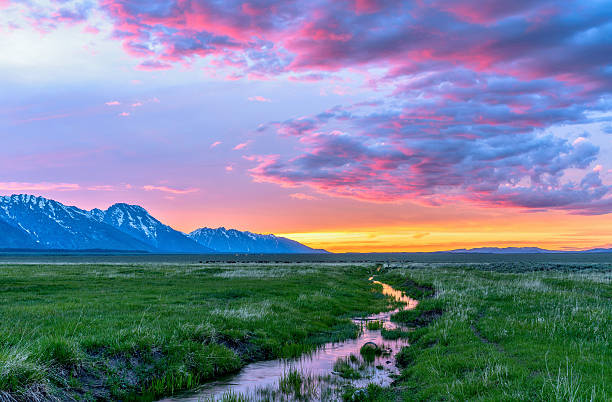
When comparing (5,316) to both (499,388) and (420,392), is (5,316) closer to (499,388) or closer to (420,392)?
(420,392)

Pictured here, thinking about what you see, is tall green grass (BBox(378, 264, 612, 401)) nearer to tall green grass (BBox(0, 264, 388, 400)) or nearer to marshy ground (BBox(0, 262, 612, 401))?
marshy ground (BBox(0, 262, 612, 401))

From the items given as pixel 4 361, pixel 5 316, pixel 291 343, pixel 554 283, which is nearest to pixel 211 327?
pixel 291 343

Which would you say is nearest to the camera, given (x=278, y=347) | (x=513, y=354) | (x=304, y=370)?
(x=513, y=354)

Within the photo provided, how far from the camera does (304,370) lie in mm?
16797

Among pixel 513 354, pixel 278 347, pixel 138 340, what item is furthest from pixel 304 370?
pixel 513 354

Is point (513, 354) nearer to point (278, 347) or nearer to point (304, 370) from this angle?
point (304, 370)

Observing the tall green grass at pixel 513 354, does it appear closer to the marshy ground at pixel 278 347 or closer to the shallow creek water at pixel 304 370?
the marshy ground at pixel 278 347

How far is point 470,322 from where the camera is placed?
71.2ft

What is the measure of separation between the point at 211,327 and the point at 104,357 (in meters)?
5.52

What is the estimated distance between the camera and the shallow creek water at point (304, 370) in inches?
569

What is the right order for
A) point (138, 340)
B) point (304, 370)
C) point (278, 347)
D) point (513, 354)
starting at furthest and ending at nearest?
1. point (278, 347)
2. point (304, 370)
3. point (138, 340)
4. point (513, 354)

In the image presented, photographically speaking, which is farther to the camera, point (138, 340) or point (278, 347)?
point (278, 347)

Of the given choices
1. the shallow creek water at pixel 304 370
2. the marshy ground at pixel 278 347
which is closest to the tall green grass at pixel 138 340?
the marshy ground at pixel 278 347

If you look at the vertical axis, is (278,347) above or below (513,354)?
below
